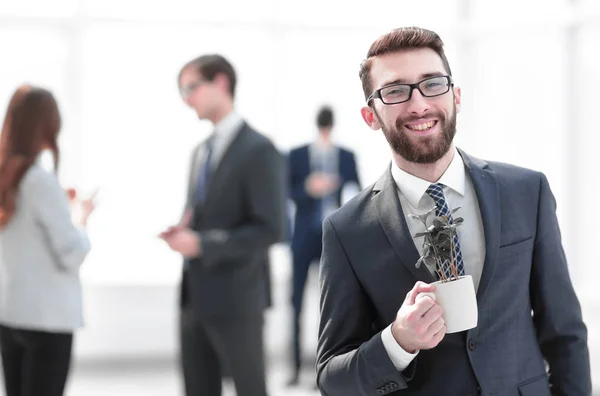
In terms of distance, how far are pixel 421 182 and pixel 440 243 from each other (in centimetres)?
22

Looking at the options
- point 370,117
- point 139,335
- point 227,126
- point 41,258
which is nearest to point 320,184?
point 139,335

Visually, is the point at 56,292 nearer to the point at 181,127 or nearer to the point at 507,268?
the point at 507,268

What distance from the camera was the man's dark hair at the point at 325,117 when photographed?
5.78 metres

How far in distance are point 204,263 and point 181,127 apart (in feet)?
12.4

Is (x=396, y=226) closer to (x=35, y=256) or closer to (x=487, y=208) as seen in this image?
(x=487, y=208)

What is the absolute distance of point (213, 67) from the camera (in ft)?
11.1

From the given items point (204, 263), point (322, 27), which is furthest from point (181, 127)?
point (204, 263)

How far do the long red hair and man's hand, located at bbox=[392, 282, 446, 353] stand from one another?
77.8 inches

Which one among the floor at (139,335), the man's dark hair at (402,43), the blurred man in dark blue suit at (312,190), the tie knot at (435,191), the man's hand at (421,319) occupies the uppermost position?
the man's dark hair at (402,43)

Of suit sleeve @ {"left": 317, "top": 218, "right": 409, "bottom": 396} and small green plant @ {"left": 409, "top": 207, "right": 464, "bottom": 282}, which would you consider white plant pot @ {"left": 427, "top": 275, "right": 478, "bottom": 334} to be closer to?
small green plant @ {"left": 409, "top": 207, "right": 464, "bottom": 282}

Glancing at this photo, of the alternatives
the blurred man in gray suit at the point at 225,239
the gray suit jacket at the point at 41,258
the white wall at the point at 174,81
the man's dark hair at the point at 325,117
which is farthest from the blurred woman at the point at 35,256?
the white wall at the point at 174,81

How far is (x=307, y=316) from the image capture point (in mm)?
6887

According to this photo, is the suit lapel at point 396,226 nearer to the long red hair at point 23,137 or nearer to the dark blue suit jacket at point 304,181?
the long red hair at point 23,137

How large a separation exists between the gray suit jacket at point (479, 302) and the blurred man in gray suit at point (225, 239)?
4.89 ft
